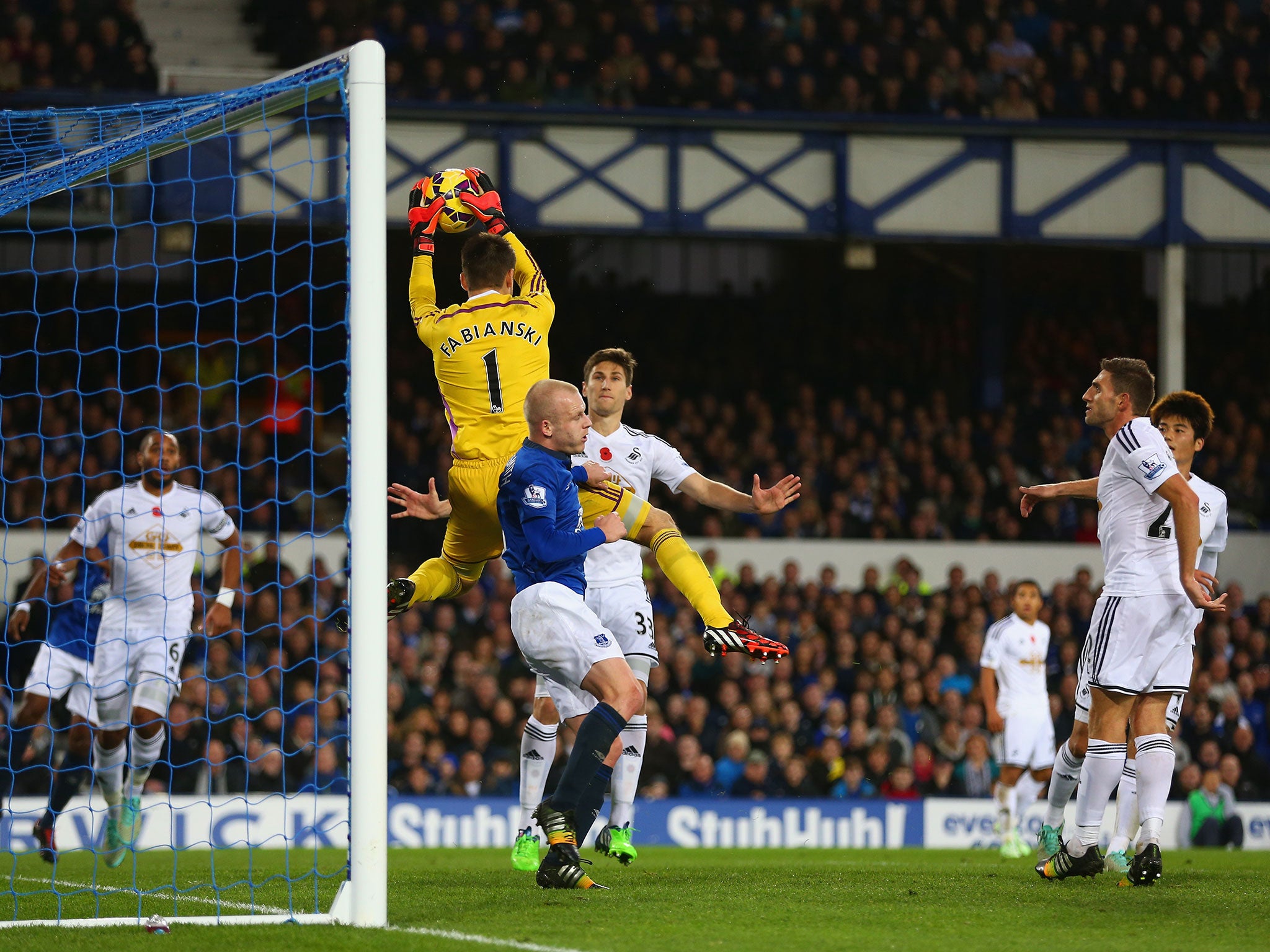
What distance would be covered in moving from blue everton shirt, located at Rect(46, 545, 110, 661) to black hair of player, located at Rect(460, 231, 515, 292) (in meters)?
4.32

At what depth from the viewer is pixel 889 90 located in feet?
63.4

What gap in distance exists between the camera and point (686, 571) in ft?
25.7

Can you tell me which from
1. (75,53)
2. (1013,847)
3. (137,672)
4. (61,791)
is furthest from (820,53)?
(61,791)

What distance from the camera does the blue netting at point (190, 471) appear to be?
8.18 meters

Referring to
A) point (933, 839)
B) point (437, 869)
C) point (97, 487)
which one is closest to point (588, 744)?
point (437, 869)

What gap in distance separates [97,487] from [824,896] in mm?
12701

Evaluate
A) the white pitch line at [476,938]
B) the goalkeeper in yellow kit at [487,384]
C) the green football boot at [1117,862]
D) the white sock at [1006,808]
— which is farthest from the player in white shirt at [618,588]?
the white sock at [1006,808]

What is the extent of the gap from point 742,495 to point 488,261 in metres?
1.77

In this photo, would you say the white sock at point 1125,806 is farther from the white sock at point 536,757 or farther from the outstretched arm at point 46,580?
the outstretched arm at point 46,580

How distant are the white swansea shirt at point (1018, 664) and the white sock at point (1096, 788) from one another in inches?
225

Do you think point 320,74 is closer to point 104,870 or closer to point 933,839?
point 104,870

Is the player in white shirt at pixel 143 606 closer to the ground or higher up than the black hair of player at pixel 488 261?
closer to the ground

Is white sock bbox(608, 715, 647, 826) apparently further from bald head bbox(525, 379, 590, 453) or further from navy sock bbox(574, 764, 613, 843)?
bald head bbox(525, 379, 590, 453)

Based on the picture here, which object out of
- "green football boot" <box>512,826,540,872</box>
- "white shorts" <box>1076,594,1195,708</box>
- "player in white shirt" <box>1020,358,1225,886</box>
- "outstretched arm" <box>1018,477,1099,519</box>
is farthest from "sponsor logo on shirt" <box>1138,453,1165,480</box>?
"green football boot" <box>512,826,540,872</box>
